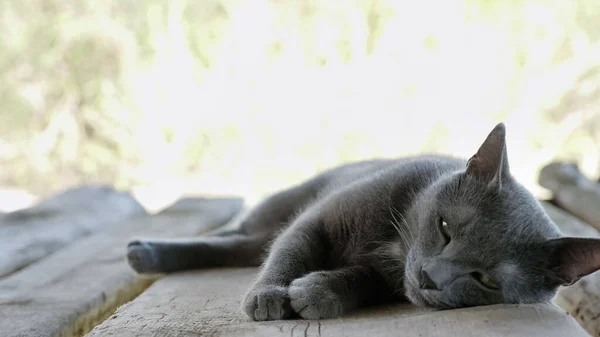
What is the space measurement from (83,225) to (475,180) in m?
1.50

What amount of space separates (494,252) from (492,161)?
22cm

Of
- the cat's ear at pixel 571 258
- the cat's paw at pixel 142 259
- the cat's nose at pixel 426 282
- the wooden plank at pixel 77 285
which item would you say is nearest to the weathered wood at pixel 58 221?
the wooden plank at pixel 77 285

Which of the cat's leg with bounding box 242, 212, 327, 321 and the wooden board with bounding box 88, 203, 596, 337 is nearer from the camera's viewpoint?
the wooden board with bounding box 88, 203, 596, 337

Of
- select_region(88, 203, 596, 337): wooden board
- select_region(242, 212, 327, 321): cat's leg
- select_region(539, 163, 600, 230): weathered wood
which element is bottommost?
select_region(539, 163, 600, 230): weathered wood

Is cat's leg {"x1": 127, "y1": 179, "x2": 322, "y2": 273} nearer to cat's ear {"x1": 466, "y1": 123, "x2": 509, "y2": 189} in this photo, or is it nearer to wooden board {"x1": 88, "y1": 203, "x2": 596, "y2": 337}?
wooden board {"x1": 88, "y1": 203, "x2": 596, "y2": 337}

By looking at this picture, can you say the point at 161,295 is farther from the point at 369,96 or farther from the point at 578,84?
the point at 578,84

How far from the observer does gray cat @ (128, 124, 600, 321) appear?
1204mm

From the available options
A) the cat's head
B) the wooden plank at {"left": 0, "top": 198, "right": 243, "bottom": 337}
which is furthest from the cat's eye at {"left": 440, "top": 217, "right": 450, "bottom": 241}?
the wooden plank at {"left": 0, "top": 198, "right": 243, "bottom": 337}

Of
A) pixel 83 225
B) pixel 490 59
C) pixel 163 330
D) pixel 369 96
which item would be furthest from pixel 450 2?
pixel 163 330

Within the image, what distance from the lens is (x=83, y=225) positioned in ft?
7.29

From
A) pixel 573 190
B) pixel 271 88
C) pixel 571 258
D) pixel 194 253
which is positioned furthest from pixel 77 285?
pixel 271 88

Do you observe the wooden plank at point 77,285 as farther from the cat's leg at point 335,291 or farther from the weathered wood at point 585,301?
the weathered wood at point 585,301

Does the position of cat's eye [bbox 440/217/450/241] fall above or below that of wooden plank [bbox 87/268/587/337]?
above

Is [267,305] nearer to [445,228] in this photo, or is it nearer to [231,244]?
[445,228]
